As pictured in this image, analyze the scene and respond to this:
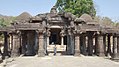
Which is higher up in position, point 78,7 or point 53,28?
point 78,7

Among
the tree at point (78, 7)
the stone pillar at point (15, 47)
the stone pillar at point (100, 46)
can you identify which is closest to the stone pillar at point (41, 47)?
the stone pillar at point (15, 47)

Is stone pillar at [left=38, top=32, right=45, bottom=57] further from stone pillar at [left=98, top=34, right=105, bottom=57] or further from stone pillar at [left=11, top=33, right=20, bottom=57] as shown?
stone pillar at [left=98, top=34, right=105, bottom=57]

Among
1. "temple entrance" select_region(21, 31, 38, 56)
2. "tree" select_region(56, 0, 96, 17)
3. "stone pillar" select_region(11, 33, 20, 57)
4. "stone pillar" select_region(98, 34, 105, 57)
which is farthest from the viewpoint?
"tree" select_region(56, 0, 96, 17)

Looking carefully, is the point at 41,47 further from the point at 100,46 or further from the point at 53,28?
the point at 100,46

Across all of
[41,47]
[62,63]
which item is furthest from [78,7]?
[62,63]

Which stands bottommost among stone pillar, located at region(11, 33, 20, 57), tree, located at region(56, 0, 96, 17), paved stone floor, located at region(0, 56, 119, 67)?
paved stone floor, located at region(0, 56, 119, 67)

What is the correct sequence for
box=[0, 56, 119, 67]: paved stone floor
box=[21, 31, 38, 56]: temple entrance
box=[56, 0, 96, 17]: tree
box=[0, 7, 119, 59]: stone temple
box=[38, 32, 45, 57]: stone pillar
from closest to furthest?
1. box=[0, 56, 119, 67]: paved stone floor
2. box=[38, 32, 45, 57]: stone pillar
3. box=[0, 7, 119, 59]: stone temple
4. box=[21, 31, 38, 56]: temple entrance
5. box=[56, 0, 96, 17]: tree

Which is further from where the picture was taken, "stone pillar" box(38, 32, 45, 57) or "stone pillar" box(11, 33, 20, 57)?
"stone pillar" box(11, 33, 20, 57)

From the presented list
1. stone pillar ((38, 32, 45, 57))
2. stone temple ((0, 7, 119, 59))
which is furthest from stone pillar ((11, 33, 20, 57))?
stone pillar ((38, 32, 45, 57))

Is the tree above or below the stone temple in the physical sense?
above

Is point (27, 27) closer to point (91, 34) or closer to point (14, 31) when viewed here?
point (14, 31)

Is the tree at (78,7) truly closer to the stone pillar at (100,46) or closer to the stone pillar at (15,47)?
the stone pillar at (100,46)

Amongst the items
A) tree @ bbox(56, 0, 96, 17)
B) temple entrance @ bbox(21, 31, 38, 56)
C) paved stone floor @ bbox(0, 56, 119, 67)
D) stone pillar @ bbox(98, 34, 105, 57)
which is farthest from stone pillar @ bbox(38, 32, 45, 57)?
tree @ bbox(56, 0, 96, 17)

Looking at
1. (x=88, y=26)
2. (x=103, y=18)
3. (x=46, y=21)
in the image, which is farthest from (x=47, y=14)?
(x=103, y=18)
